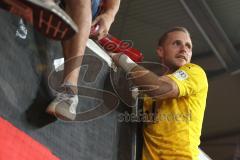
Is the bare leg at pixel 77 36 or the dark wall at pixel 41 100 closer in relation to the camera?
the dark wall at pixel 41 100

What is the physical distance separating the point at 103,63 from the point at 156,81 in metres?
0.23

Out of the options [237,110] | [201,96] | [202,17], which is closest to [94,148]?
[201,96]

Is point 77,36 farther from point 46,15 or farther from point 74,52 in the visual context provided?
point 46,15

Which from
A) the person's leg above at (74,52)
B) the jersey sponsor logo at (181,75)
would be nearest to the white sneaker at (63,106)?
the person's leg above at (74,52)

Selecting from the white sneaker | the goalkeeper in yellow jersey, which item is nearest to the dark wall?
the white sneaker

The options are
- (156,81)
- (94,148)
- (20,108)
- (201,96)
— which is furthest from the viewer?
(201,96)

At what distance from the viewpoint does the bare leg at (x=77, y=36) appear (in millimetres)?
1302

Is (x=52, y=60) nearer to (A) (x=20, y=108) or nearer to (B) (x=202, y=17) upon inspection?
(A) (x=20, y=108)

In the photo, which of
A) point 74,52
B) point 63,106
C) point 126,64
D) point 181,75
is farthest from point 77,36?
point 181,75

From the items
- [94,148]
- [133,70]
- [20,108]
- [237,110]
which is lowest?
[237,110]

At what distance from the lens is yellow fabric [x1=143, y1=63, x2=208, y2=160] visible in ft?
5.35

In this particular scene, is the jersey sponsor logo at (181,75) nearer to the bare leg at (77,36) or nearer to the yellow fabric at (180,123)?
the yellow fabric at (180,123)

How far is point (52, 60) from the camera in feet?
4.67

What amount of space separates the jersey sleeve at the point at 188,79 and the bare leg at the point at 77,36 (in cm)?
45
